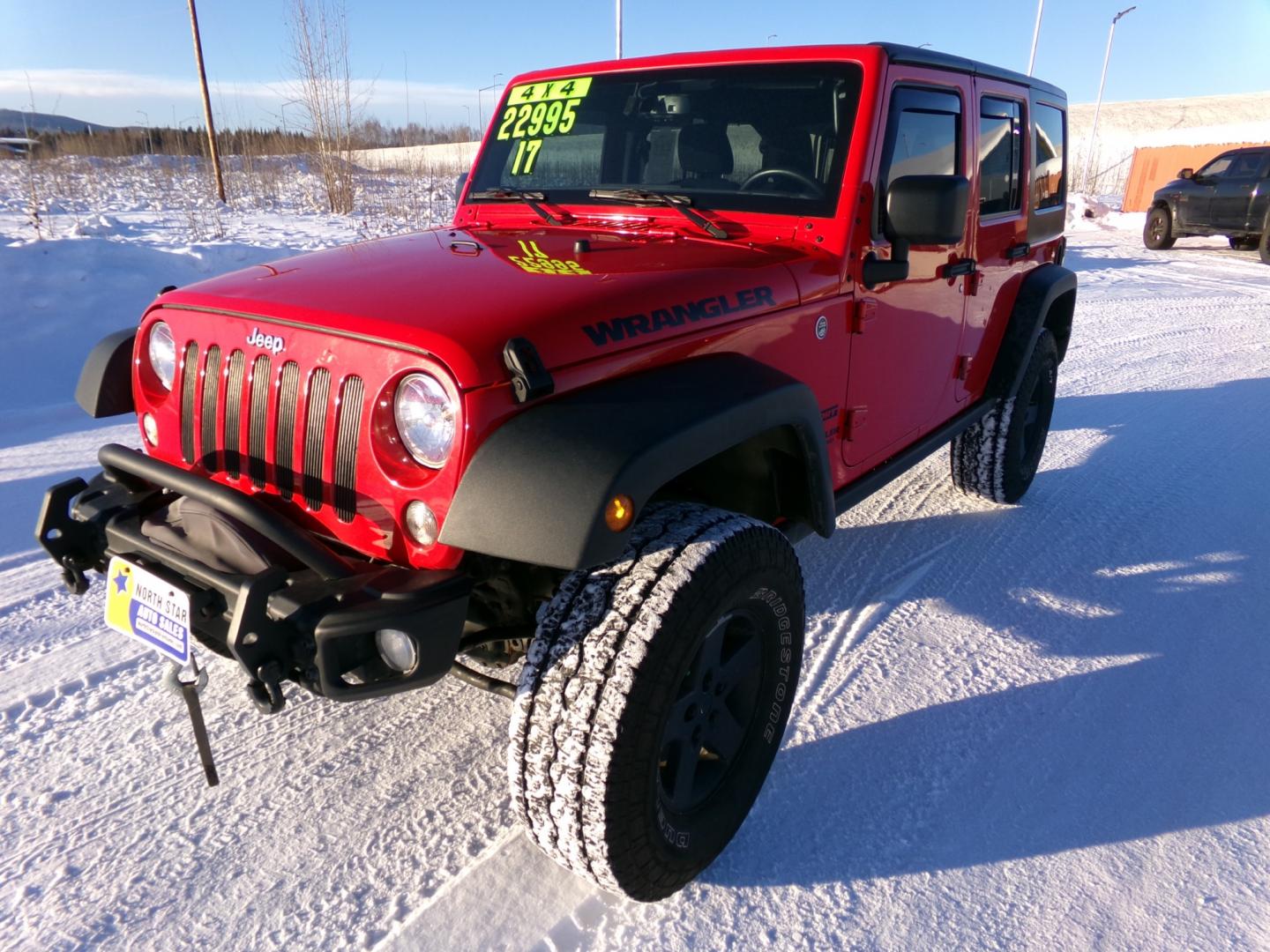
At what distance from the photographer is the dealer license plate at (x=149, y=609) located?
1.90 metres

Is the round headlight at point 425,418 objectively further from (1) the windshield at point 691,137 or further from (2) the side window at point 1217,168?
(2) the side window at point 1217,168

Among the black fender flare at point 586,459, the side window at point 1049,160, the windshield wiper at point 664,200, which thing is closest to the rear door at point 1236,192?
the side window at point 1049,160

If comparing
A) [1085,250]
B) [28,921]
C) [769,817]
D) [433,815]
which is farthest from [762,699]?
[1085,250]

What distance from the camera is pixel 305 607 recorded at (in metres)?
1.70

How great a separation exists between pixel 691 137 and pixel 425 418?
1618mm

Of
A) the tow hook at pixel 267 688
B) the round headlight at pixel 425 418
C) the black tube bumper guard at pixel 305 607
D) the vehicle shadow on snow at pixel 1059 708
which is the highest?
the round headlight at pixel 425 418

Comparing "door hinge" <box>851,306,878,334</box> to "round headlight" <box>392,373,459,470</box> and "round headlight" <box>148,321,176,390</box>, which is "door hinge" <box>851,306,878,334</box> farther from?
"round headlight" <box>148,321,176,390</box>

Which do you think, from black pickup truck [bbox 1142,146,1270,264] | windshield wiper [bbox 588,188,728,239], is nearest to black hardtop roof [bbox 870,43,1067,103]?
windshield wiper [bbox 588,188,728,239]

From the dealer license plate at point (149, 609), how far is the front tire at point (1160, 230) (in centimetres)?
1778

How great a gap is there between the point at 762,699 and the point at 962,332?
1.97 m

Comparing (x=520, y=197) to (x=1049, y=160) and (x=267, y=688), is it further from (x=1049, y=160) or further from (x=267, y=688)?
(x=1049, y=160)

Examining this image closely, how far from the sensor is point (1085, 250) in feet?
49.5

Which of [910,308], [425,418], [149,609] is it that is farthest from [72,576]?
[910,308]

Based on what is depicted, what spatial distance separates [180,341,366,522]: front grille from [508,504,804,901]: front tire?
1.80 ft
